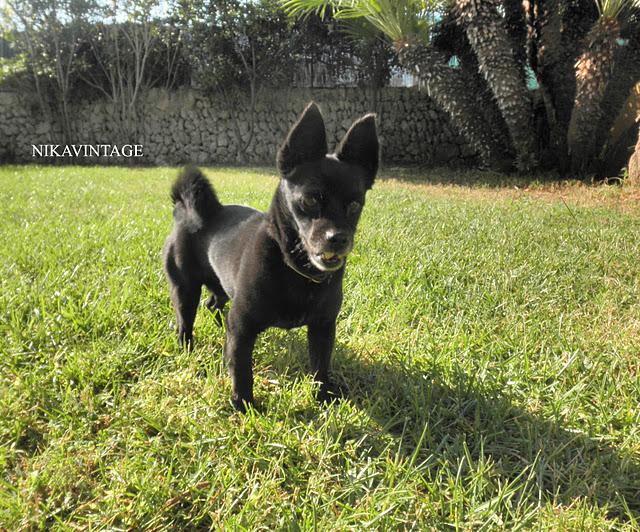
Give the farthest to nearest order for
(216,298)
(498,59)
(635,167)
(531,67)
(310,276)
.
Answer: (531,67) → (498,59) → (635,167) → (216,298) → (310,276)

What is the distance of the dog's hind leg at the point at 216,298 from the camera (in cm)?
236

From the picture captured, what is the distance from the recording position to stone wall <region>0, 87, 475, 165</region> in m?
13.1

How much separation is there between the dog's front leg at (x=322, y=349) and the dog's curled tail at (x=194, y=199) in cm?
85

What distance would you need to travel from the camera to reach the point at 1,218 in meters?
4.53

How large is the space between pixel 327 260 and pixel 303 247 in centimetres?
14

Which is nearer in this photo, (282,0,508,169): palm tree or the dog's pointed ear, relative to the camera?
the dog's pointed ear

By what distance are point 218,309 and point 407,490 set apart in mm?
1563

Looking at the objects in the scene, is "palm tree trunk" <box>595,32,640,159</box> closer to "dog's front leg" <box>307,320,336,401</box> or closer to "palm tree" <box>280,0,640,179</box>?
"palm tree" <box>280,0,640,179</box>

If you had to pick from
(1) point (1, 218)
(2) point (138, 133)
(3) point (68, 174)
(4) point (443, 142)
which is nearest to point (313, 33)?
(4) point (443, 142)

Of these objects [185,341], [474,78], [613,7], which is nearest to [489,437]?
[185,341]

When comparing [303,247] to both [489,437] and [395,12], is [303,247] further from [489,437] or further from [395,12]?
[395,12]

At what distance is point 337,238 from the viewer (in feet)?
5.13

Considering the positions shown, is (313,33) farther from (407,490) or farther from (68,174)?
(407,490)

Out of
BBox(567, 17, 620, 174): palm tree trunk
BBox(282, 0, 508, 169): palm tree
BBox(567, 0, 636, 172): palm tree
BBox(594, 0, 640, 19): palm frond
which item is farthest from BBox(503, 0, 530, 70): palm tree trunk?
BBox(594, 0, 640, 19): palm frond
